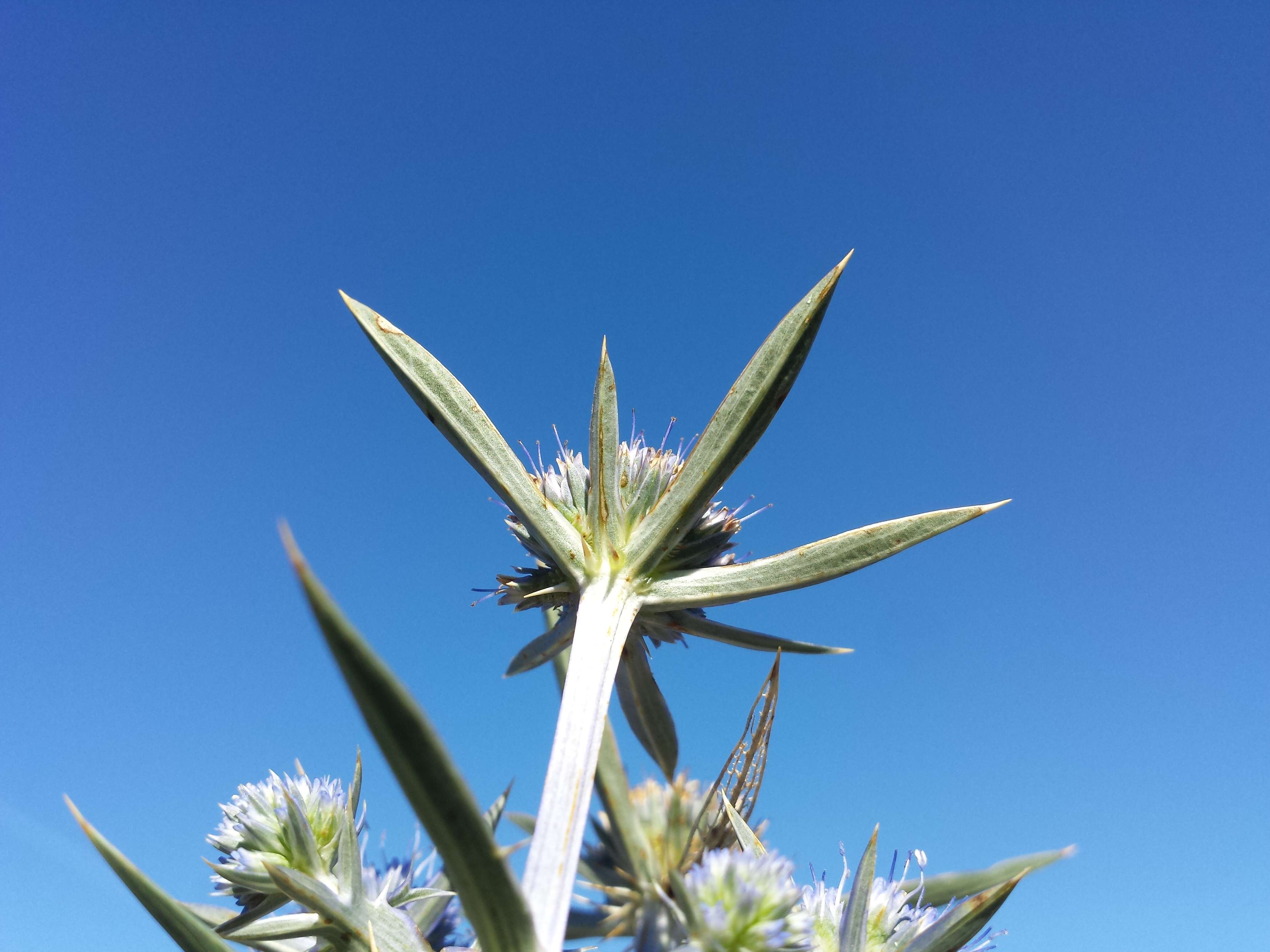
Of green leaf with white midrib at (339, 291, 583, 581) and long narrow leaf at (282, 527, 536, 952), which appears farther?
green leaf with white midrib at (339, 291, 583, 581)

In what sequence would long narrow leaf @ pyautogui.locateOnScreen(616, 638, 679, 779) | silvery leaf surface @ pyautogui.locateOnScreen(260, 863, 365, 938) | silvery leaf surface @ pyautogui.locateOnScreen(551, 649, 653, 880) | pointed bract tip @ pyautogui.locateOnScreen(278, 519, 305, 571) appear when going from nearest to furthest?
1. pointed bract tip @ pyautogui.locateOnScreen(278, 519, 305, 571)
2. silvery leaf surface @ pyautogui.locateOnScreen(260, 863, 365, 938)
3. silvery leaf surface @ pyautogui.locateOnScreen(551, 649, 653, 880)
4. long narrow leaf @ pyautogui.locateOnScreen(616, 638, 679, 779)

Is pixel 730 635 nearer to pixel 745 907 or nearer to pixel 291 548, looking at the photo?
pixel 745 907

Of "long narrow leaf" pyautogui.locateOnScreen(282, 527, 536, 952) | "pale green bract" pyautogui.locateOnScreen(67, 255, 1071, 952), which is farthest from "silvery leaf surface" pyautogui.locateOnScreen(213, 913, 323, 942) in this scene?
"long narrow leaf" pyautogui.locateOnScreen(282, 527, 536, 952)

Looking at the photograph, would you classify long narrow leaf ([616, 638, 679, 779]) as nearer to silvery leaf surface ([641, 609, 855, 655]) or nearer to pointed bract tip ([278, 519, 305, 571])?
silvery leaf surface ([641, 609, 855, 655])

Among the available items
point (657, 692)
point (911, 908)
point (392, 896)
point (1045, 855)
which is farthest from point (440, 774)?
point (1045, 855)

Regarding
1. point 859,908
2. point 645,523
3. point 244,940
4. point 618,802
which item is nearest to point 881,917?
point 859,908

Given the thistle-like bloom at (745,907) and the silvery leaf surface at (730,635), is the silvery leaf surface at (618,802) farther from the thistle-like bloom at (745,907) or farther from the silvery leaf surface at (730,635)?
the thistle-like bloom at (745,907)
